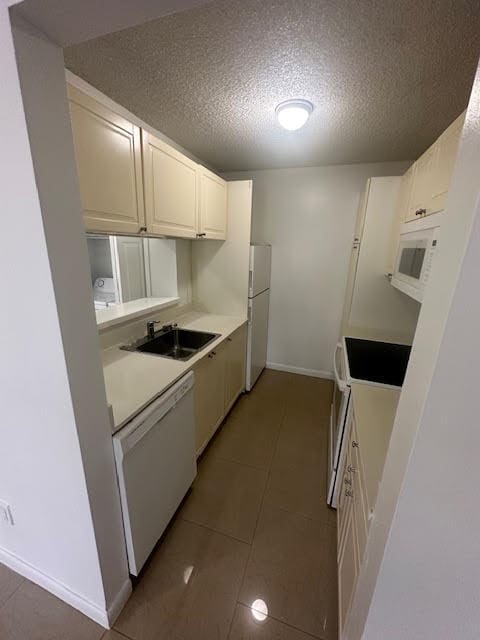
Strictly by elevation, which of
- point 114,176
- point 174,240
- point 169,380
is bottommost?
point 169,380

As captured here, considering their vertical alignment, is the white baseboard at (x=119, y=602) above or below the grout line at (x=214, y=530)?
above

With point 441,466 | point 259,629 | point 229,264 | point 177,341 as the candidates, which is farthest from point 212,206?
point 259,629

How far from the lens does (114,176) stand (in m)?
1.26

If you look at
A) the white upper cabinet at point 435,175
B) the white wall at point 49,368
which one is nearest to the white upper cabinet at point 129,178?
the white wall at point 49,368

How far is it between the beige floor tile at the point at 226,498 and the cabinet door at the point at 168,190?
176 centimetres

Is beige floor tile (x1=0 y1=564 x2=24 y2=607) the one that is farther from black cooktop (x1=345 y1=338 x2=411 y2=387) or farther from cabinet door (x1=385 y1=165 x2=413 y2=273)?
cabinet door (x1=385 y1=165 x2=413 y2=273)

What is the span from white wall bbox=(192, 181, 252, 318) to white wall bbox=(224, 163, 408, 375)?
66cm

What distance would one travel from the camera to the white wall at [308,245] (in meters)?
2.76

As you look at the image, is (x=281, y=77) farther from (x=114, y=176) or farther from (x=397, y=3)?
(x=114, y=176)

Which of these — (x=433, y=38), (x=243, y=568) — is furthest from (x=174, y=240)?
(x=243, y=568)

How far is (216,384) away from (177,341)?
0.56m

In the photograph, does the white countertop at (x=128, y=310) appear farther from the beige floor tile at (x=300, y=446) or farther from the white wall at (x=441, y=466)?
the white wall at (x=441, y=466)

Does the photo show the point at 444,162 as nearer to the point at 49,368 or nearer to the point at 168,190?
the point at 168,190

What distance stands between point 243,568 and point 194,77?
2.60 m
